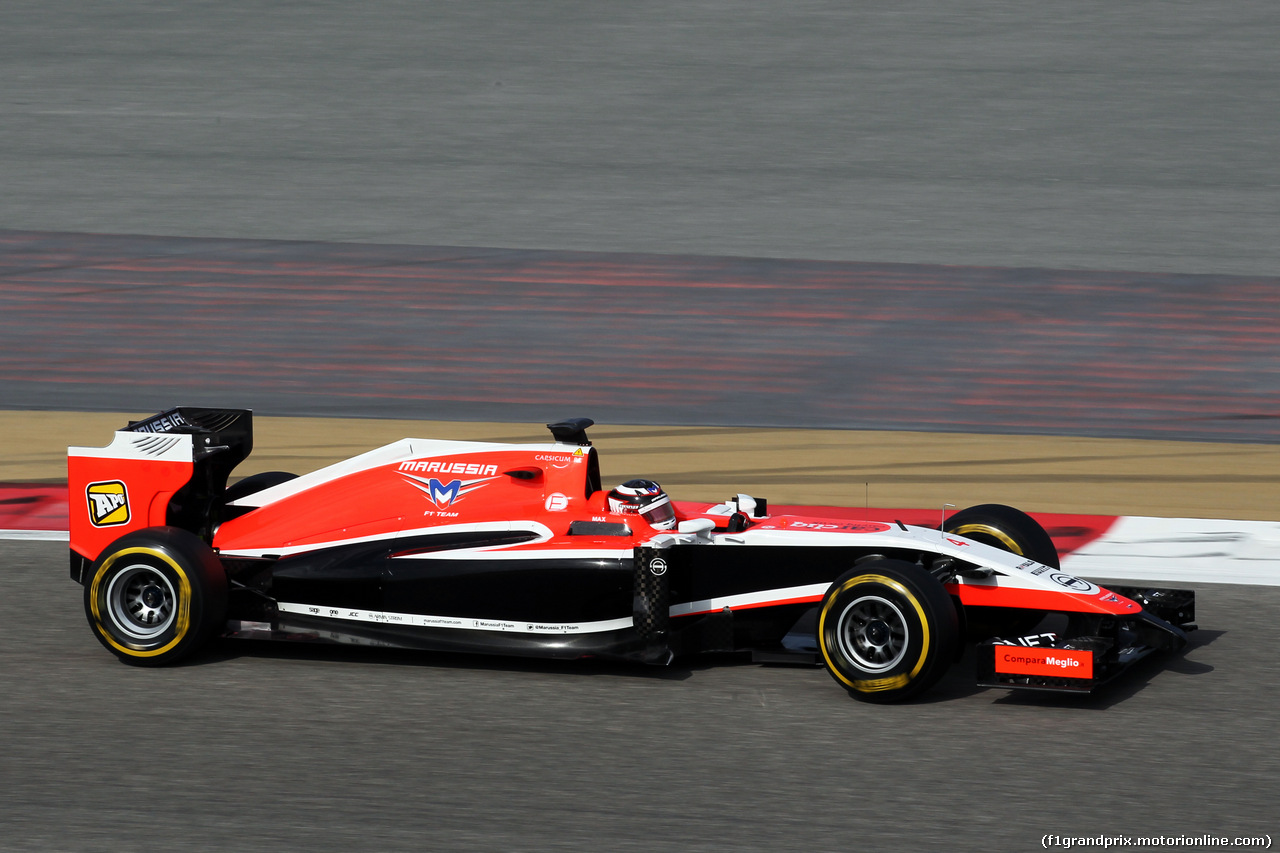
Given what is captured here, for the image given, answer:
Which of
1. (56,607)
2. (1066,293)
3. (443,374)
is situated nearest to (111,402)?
(443,374)

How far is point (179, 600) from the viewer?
22.9 ft

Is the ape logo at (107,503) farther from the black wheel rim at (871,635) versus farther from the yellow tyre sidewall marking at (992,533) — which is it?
the yellow tyre sidewall marking at (992,533)

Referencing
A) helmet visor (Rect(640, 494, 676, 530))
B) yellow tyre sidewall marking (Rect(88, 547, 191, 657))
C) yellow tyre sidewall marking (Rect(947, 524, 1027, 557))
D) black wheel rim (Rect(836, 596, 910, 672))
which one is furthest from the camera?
yellow tyre sidewall marking (Rect(947, 524, 1027, 557))

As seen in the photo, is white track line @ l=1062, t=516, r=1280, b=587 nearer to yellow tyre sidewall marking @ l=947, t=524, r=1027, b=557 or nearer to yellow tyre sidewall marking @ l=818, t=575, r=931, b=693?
yellow tyre sidewall marking @ l=947, t=524, r=1027, b=557

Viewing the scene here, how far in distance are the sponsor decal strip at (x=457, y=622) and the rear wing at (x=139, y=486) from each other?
718 mm

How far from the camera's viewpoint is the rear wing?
7426 millimetres

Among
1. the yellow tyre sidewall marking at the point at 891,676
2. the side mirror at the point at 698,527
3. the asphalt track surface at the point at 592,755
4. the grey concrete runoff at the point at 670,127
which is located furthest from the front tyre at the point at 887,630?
the grey concrete runoff at the point at 670,127

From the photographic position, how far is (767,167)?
68.9ft

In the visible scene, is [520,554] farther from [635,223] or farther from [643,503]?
[635,223]

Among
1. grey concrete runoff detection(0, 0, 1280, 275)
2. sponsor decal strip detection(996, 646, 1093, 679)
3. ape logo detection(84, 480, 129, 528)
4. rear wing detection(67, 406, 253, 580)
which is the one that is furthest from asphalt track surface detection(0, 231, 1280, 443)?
sponsor decal strip detection(996, 646, 1093, 679)

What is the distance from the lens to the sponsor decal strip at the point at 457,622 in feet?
22.5

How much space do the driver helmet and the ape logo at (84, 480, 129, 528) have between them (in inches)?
80.1

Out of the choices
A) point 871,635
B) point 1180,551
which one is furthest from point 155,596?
point 1180,551

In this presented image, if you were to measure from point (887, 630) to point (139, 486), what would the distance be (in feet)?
10.3
